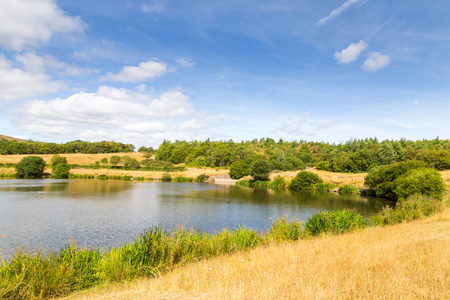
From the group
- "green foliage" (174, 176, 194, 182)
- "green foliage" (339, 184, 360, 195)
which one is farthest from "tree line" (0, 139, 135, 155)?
"green foliage" (339, 184, 360, 195)

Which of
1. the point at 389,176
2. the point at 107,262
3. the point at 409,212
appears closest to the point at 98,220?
the point at 107,262

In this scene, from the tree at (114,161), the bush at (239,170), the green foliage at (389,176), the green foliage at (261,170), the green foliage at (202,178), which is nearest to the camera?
the green foliage at (389,176)

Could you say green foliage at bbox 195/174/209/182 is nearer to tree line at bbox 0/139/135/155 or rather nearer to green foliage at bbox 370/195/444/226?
green foliage at bbox 370/195/444/226

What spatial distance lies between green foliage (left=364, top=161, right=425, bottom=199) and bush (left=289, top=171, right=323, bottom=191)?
13.8 metres

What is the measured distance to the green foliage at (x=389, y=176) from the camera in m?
43.2

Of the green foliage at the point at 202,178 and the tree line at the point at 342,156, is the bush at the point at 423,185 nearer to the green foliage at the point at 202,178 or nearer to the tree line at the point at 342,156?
the tree line at the point at 342,156

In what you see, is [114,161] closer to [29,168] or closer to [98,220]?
[29,168]

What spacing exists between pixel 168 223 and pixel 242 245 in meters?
12.4

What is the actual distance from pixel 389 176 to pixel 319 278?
46.4 m

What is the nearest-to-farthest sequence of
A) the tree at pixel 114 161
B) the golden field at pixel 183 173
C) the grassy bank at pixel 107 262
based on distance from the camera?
1. the grassy bank at pixel 107 262
2. the golden field at pixel 183 173
3. the tree at pixel 114 161

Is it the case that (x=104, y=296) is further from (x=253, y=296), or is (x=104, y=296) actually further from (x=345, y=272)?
(x=345, y=272)

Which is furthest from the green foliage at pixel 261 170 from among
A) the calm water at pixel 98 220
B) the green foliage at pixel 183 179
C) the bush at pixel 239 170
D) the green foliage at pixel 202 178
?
the calm water at pixel 98 220

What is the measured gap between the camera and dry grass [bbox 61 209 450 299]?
18.7 ft

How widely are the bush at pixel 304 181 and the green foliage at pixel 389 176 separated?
13817 mm
